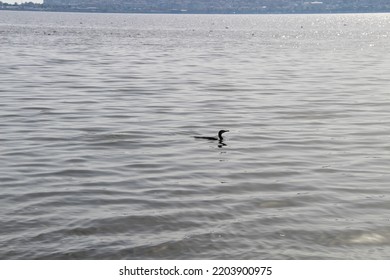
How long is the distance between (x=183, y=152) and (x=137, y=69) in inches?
1211

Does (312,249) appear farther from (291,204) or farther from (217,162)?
(217,162)

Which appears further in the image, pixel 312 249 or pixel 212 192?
pixel 212 192

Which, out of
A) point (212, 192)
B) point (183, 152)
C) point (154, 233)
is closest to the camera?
point (154, 233)

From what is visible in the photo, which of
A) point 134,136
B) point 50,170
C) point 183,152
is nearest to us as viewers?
point 50,170

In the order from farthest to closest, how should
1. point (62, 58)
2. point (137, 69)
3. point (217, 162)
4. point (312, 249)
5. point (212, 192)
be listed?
point (62, 58) < point (137, 69) < point (217, 162) < point (212, 192) < point (312, 249)

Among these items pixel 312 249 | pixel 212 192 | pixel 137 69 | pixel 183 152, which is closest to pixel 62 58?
pixel 137 69

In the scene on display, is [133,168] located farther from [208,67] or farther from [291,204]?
[208,67]

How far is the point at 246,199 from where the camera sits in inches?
628

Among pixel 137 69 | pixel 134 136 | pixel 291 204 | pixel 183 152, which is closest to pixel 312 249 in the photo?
pixel 291 204

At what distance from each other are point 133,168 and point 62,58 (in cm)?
4426

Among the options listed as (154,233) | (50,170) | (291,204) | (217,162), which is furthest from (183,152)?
(154,233)

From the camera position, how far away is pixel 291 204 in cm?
1551

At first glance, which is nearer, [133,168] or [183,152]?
[133,168]

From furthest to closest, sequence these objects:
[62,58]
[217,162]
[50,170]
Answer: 1. [62,58]
2. [217,162]
3. [50,170]
